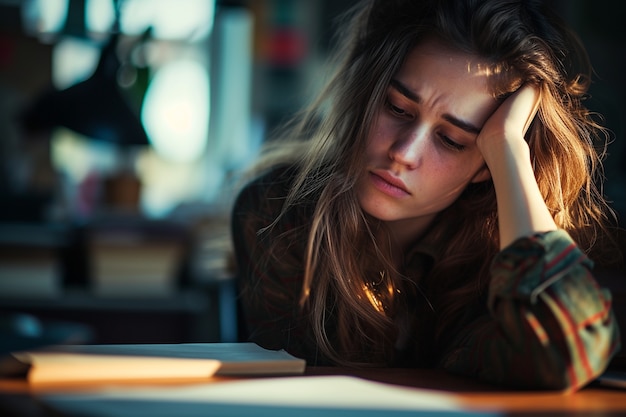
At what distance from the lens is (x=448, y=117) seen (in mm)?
1125

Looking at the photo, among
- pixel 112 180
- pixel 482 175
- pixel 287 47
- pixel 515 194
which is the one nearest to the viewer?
pixel 515 194

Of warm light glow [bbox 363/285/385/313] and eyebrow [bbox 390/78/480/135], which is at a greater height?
eyebrow [bbox 390/78/480/135]

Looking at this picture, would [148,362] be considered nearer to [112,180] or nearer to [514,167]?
[514,167]

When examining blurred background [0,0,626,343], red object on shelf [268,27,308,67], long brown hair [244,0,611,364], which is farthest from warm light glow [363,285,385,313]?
red object on shelf [268,27,308,67]

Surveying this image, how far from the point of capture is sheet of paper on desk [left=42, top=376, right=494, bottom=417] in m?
0.62

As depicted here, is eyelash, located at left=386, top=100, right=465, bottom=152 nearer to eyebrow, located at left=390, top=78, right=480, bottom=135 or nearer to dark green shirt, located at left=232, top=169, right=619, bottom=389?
eyebrow, located at left=390, top=78, right=480, bottom=135

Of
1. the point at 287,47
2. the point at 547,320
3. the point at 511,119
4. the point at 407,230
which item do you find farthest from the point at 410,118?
the point at 287,47

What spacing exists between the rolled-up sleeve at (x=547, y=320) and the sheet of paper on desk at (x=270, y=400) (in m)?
0.13

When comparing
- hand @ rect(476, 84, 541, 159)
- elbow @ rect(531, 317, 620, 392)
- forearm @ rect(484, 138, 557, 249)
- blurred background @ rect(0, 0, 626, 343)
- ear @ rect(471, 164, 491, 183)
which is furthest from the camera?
blurred background @ rect(0, 0, 626, 343)

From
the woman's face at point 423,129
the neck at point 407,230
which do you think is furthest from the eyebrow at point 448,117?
the neck at point 407,230

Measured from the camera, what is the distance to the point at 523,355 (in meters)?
0.85

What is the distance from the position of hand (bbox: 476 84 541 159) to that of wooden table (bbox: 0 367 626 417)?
0.38 m

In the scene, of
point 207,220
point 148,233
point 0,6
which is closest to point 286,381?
point 148,233

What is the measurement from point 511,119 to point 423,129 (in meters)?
0.13
